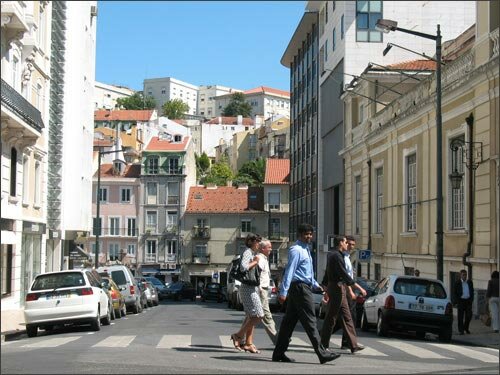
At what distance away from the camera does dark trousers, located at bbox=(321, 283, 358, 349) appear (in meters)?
13.2

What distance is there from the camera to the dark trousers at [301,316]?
466 inches

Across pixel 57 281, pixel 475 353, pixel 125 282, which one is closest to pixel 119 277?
pixel 125 282

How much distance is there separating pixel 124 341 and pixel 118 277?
1595 centimetres

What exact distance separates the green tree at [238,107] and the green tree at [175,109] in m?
9.41

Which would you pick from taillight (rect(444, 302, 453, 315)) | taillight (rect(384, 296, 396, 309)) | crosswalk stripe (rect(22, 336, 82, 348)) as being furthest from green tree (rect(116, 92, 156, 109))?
crosswalk stripe (rect(22, 336, 82, 348))

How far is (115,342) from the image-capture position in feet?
51.0

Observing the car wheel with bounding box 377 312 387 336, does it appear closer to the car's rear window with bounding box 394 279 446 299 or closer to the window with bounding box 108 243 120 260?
the car's rear window with bounding box 394 279 446 299

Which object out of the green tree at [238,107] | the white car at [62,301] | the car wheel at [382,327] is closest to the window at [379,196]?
the car wheel at [382,327]

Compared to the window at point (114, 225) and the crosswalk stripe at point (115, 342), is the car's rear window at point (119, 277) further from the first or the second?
the window at point (114, 225)

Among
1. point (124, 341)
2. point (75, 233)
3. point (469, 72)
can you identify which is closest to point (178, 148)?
point (75, 233)

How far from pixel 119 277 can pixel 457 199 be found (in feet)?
40.7

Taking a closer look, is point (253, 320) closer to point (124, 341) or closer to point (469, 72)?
point (124, 341)

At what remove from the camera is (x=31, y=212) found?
33.5 metres

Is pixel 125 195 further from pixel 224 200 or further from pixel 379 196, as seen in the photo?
pixel 379 196
